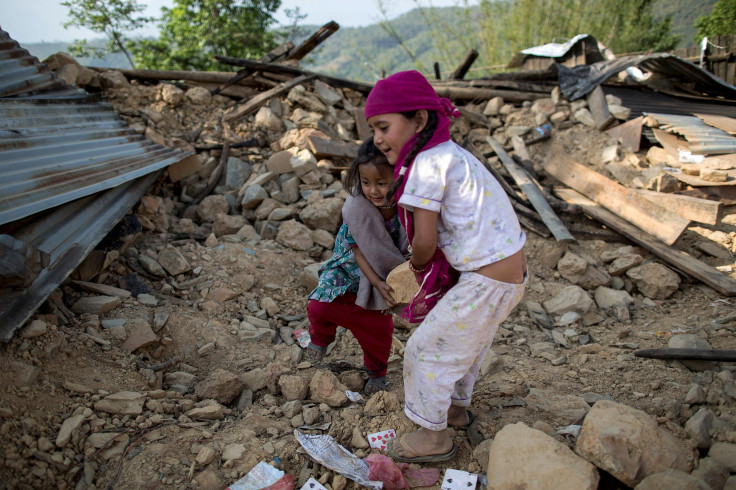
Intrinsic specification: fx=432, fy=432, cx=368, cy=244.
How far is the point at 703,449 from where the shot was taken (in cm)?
193

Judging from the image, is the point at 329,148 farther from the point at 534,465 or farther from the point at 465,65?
the point at 534,465

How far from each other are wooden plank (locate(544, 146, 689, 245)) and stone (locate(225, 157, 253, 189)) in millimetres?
4047

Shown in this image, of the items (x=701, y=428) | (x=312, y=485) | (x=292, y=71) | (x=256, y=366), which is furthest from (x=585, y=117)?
(x=312, y=485)

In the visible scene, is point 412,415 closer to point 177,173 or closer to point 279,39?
point 177,173

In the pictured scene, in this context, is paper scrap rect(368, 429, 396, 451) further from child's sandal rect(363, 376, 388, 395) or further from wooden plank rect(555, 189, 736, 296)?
wooden plank rect(555, 189, 736, 296)

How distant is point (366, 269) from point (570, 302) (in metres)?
2.60

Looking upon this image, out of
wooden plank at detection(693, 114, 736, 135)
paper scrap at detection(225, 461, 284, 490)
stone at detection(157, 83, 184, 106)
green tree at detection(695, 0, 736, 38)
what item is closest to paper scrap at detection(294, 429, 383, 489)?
paper scrap at detection(225, 461, 284, 490)

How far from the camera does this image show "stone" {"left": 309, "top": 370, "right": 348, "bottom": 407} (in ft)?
8.23

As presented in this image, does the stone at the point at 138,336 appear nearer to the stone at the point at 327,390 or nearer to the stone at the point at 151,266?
the stone at the point at 151,266

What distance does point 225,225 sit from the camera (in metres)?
4.54

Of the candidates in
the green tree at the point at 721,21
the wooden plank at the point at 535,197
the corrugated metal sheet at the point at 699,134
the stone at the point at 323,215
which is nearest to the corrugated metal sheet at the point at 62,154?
the stone at the point at 323,215

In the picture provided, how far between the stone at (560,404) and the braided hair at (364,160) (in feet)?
5.14

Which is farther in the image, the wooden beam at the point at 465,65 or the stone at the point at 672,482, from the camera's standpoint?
the wooden beam at the point at 465,65

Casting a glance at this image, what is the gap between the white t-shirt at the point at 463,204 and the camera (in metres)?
1.67
